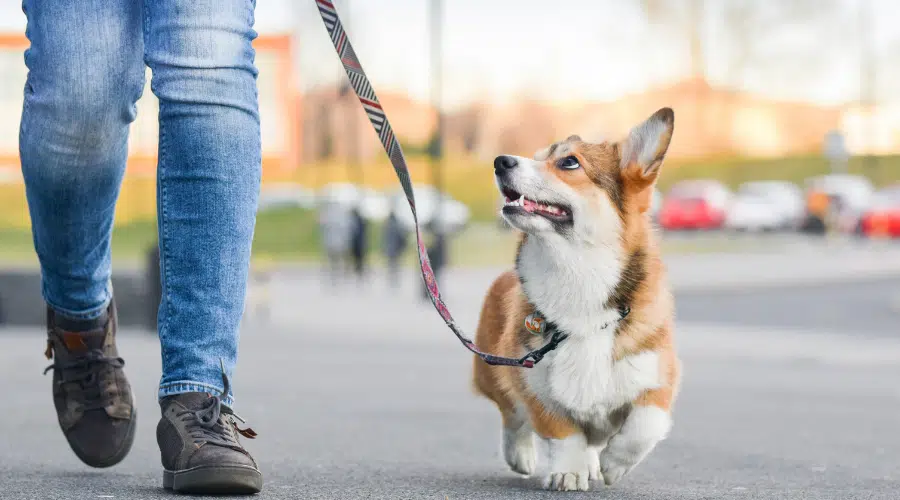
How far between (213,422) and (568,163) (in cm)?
127

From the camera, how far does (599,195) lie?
11.9ft

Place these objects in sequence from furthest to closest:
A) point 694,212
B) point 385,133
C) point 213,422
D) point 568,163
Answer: point 694,212 → point 568,163 → point 385,133 → point 213,422

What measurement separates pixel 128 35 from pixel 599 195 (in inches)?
51.7

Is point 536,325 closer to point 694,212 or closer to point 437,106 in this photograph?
point 437,106

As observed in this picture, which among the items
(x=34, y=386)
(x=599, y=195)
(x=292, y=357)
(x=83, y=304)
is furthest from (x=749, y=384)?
(x=83, y=304)

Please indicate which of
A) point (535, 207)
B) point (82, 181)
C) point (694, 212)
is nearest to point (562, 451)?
point (535, 207)

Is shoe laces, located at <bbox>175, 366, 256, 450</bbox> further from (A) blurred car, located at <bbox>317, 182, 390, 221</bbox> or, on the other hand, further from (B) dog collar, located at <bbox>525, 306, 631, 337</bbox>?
(A) blurred car, located at <bbox>317, 182, 390, 221</bbox>

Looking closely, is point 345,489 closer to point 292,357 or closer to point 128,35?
point 128,35

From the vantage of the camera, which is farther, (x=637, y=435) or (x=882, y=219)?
(x=882, y=219)

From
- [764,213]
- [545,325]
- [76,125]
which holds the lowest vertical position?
[764,213]

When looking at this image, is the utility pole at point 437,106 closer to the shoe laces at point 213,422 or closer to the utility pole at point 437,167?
the utility pole at point 437,167

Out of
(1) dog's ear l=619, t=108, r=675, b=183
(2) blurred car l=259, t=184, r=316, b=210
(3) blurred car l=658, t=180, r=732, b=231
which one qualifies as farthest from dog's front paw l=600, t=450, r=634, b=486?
(2) blurred car l=259, t=184, r=316, b=210

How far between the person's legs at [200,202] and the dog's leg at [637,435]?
38.2 inches

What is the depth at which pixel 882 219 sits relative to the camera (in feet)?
133
